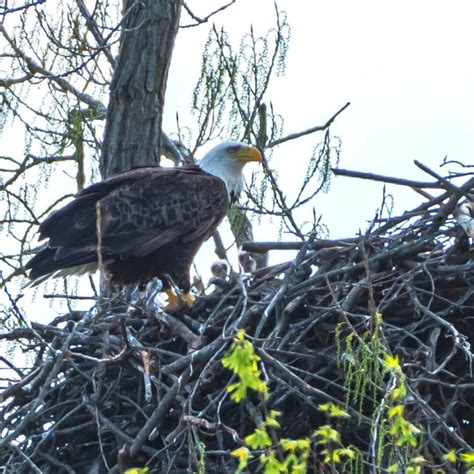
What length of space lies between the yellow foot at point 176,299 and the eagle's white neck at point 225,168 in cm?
93

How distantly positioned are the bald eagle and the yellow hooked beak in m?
0.27

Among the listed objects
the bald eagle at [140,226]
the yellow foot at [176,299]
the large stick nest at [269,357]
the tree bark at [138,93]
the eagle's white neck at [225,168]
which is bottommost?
the large stick nest at [269,357]

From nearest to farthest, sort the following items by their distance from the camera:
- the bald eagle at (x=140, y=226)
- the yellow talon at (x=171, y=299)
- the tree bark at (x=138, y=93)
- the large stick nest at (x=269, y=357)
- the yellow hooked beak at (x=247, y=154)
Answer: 1. the large stick nest at (x=269, y=357)
2. the yellow talon at (x=171, y=299)
3. the bald eagle at (x=140, y=226)
4. the tree bark at (x=138, y=93)
5. the yellow hooked beak at (x=247, y=154)

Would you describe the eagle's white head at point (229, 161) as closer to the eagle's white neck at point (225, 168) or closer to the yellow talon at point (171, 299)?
the eagle's white neck at point (225, 168)

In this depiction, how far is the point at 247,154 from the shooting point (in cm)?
990

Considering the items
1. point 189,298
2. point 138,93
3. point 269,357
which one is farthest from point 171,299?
point 269,357

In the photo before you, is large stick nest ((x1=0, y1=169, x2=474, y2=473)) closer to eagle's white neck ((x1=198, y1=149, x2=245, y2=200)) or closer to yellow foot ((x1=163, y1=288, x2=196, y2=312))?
yellow foot ((x1=163, y1=288, x2=196, y2=312))

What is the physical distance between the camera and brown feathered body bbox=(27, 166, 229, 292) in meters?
9.01

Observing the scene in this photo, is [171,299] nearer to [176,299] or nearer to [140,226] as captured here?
[176,299]

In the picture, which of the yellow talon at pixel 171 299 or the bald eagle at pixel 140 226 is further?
the bald eagle at pixel 140 226

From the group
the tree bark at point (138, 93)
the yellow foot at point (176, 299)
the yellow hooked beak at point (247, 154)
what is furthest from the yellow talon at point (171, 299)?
the yellow hooked beak at point (247, 154)

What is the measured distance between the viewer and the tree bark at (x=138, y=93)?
9.56 m

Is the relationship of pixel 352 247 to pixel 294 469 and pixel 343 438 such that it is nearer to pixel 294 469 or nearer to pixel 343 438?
pixel 343 438

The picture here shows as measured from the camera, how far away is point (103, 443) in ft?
25.4
